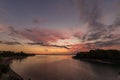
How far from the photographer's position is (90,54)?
188 metres

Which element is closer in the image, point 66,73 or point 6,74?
point 6,74

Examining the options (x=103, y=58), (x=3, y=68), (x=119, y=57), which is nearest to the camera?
(x=3, y=68)

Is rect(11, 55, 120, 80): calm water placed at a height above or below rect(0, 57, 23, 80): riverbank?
below

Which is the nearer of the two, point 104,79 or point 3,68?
Result: point 3,68

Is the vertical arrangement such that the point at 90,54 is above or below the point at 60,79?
above

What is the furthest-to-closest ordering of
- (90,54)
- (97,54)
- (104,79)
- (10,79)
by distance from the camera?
(90,54) < (97,54) < (104,79) < (10,79)

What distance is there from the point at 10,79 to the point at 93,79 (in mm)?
26810

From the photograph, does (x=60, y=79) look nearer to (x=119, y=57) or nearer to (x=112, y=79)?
(x=112, y=79)

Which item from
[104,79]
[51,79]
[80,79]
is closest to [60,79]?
[51,79]

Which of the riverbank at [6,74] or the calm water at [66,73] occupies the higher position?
the riverbank at [6,74]

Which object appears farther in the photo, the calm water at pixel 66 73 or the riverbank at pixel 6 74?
the calm water at pixel 66 73

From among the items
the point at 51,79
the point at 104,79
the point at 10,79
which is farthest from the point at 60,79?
the point at 10,79

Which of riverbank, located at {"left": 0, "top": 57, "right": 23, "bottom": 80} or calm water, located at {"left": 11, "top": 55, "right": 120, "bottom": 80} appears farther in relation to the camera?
calm water, located at {"left": 11, "top": 55, "right": 120, "bottom": 80}

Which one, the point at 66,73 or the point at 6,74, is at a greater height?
the point at 6,74
